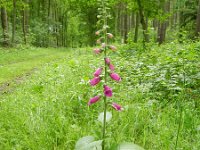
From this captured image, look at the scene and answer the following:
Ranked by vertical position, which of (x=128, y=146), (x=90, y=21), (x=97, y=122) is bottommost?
(x=97, y=122)

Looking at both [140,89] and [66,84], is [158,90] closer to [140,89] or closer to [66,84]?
[140,89]

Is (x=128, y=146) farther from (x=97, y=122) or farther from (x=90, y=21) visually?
(x=90, y=21)

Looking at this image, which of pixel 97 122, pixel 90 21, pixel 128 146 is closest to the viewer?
pixel 128 146

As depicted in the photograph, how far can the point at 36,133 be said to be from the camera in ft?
11.4

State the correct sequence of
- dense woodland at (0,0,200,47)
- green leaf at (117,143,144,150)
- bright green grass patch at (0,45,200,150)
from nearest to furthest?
green leaf at (117,143,144,150), bright green grass patch at (0,45,200,150), dense woodland at (0,0,200,47)

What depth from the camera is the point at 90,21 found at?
3362 centimetres

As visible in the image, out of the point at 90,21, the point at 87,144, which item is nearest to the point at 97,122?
the point at 87,144

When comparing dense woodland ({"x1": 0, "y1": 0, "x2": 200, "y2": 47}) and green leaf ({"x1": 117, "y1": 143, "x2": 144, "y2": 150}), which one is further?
dense woodland ({"x1": 0, "y1": 0, "x2": 200, "y2": 47})

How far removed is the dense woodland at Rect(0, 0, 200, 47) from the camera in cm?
1473

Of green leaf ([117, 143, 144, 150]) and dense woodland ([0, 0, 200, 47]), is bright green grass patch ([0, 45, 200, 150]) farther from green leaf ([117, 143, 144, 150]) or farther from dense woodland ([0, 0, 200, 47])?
dense woodland ([0, 0, 200, 47])

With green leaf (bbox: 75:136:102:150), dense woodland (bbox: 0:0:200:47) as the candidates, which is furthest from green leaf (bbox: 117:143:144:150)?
dense woodland (bbox: 0:0:200:47)

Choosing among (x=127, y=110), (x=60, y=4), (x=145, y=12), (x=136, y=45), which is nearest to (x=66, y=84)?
(x=127, y=110)

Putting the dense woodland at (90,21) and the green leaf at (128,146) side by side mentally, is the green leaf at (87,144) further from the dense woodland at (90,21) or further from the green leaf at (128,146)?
the dense woodland at (90,21)

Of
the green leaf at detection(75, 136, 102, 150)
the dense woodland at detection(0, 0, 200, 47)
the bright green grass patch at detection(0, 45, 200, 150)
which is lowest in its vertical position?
the bright green grass patch at detection(0, 45, 200, 150)
